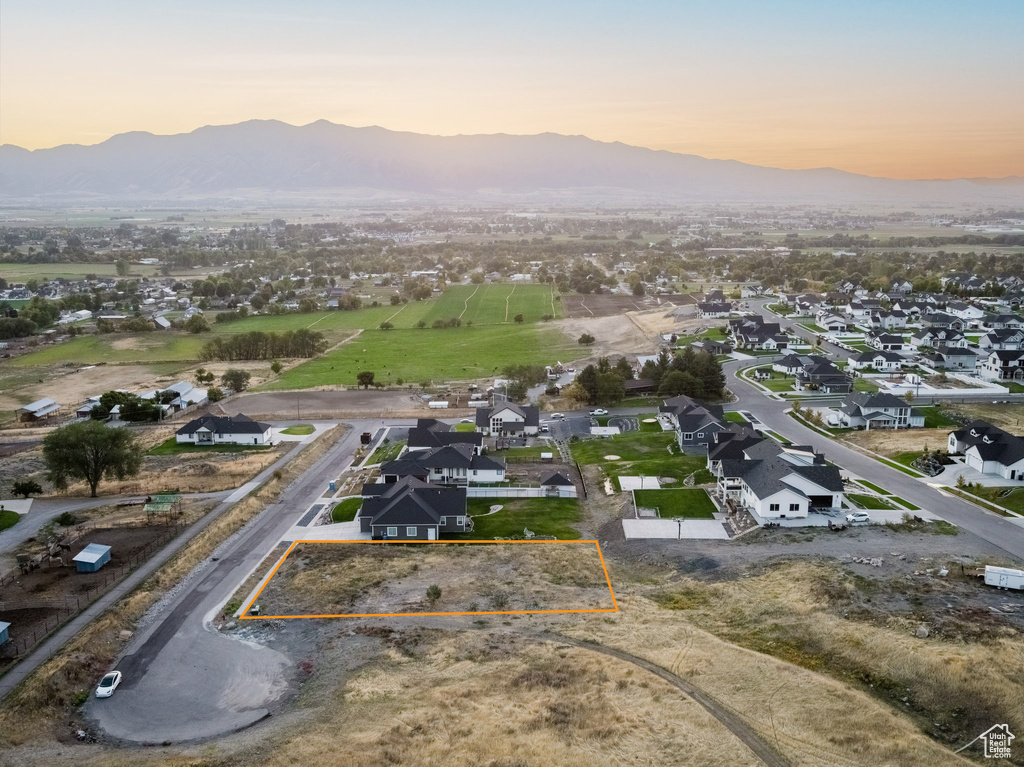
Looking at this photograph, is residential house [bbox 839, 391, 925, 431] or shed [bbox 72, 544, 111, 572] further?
residential house [bbox 839, 391, 925, 431]

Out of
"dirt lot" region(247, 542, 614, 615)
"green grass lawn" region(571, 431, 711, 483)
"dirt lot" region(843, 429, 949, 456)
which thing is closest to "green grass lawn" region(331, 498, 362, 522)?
"dirt lot" region(247, 542, 614, 615)

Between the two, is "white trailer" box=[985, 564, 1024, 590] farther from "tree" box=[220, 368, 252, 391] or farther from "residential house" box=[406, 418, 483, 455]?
"tree" box=[220, 368, 252, 391]

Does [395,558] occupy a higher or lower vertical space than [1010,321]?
lower

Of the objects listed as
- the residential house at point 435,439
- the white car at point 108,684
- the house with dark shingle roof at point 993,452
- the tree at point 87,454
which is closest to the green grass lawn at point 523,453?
the residential house at point 435,439

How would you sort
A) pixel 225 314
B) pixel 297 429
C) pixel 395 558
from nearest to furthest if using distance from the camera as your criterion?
pixel 395 558 < pixel 297 429 < pixel 225 314

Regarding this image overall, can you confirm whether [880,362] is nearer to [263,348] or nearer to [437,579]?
[437,579]

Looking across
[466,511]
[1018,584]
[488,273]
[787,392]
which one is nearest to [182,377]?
[466,511]

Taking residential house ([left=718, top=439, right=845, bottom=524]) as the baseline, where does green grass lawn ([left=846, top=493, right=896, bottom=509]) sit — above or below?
below

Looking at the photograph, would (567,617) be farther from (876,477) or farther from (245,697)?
(876,477)
